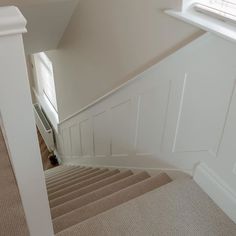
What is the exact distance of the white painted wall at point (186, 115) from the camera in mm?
1520

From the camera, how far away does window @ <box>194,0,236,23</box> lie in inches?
56.6

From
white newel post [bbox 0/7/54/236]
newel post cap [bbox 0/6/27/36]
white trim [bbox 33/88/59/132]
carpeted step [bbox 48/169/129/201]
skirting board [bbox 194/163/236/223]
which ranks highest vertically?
newel post cap [bbox 0/6/27/36]

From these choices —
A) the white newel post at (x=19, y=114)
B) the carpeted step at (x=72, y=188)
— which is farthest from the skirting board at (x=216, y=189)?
the carpeted step at (x=72, y=188)

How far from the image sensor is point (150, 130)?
2.21 meters

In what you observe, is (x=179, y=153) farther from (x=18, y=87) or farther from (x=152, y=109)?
(x=18, y=87)

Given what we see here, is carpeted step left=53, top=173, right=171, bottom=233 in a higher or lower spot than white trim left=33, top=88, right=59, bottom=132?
higher

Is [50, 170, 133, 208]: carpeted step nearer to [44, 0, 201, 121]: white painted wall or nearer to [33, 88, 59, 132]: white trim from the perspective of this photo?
[44, 0, 201, 121]: white painted wall

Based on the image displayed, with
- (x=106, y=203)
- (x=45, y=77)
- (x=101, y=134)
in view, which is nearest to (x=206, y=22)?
(x=106, y=203)

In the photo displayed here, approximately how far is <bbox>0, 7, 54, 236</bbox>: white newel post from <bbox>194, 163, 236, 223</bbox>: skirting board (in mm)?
1016

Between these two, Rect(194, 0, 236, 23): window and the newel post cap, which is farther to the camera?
Rect(194, 0, 236, 23): window

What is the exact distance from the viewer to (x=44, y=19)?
322cm

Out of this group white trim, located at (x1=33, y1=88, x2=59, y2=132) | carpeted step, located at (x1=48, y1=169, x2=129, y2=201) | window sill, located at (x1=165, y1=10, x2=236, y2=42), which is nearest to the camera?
window sill, located at (x1=165, y1=10, x2=236, y2=42)

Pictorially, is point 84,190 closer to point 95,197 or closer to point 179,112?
point 95,197

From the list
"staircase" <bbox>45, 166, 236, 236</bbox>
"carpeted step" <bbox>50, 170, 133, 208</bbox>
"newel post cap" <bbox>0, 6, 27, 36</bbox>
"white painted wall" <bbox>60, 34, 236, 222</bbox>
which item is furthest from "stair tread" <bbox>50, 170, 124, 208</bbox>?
"newel post cap" <bbox>0, 6, 27, 36</bbox>
